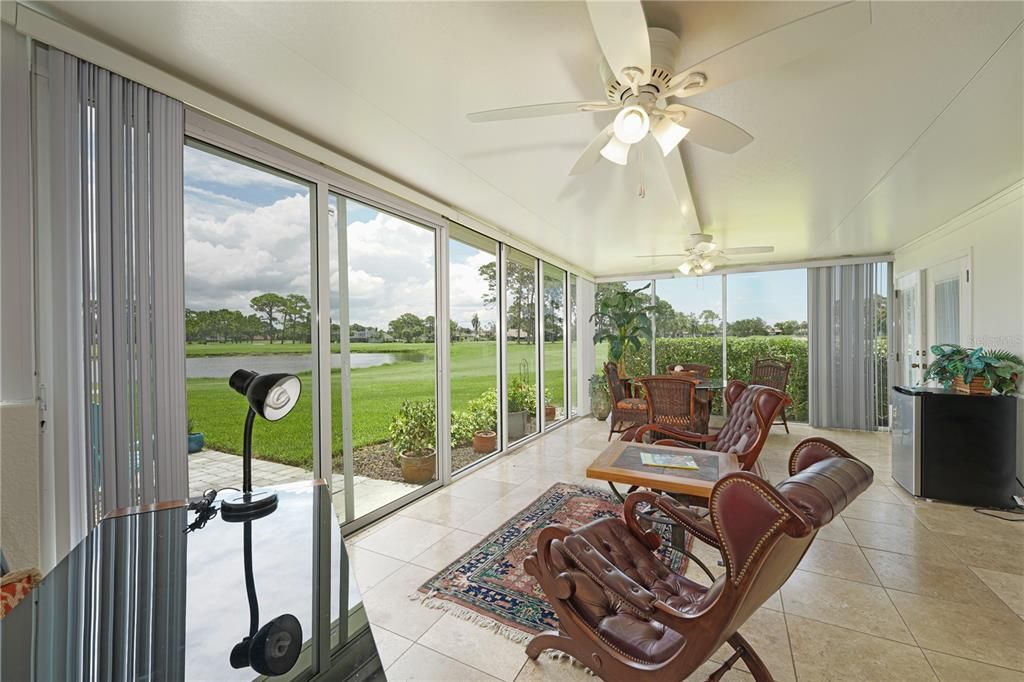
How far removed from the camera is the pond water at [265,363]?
2176mm

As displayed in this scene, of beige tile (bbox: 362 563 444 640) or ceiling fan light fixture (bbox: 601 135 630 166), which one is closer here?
ceiling fan light fixture (bbox: 601 135 630 166)

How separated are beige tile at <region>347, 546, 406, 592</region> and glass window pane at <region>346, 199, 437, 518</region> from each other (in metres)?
0.43

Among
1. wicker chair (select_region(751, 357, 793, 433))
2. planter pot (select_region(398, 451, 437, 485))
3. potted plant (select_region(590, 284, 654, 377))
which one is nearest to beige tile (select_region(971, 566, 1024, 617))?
wicker chair (select_region(751, 357, 793, 433))

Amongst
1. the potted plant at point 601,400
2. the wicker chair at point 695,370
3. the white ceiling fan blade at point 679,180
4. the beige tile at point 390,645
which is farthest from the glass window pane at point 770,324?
the beige tile at point 390,645

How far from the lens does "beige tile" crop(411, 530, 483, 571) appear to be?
101 inches

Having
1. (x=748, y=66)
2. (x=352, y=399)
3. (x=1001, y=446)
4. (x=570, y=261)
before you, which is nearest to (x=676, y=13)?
(x=748, y=66)

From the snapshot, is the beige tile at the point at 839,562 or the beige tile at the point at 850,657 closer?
the beige tile at the point at 850,657

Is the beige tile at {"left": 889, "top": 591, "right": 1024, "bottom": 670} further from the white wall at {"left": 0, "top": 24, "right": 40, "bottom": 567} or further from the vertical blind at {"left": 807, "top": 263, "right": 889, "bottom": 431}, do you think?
the vertical blind at {"left": 807, "top": 263, "right": 889, "bottom": 431}

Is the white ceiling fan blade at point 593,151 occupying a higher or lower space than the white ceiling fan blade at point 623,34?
lower

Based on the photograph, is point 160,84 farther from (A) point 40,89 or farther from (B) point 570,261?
(B) point 570,261

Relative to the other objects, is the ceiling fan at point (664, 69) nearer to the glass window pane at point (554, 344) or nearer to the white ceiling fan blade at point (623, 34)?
the white ceiling fan blade at point (623, 34)

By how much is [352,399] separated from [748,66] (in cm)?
287

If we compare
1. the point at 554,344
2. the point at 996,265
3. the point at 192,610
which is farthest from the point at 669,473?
the point at 554,344

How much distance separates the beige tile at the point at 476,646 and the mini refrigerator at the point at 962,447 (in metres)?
3.82
